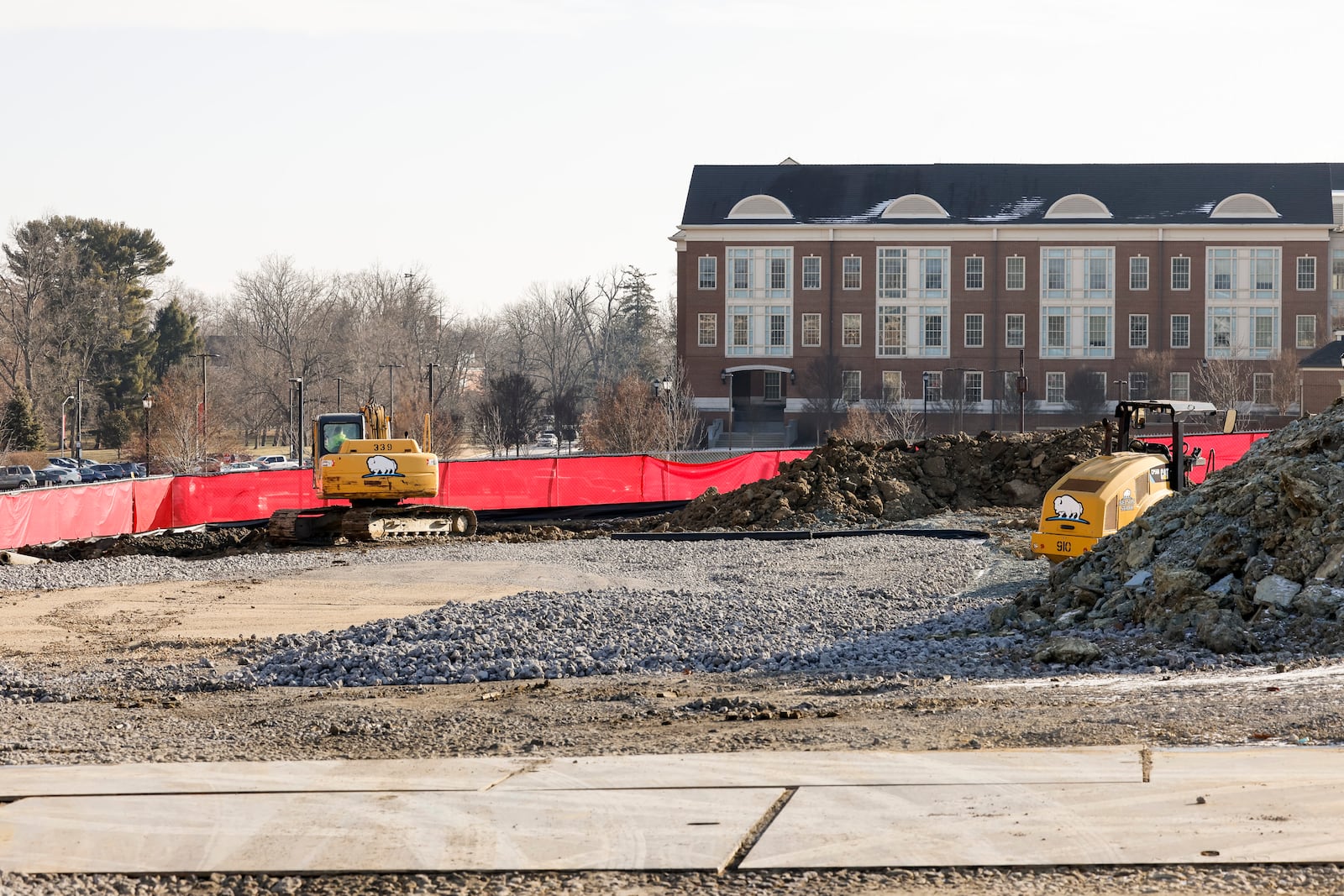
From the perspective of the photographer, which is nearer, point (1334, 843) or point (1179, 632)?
point (1334, 843)

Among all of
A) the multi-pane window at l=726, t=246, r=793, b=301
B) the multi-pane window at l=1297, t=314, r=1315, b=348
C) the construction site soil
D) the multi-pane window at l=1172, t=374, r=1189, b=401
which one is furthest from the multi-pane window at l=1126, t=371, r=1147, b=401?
the construction site soil

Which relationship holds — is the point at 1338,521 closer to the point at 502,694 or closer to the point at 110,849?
the point at 502,694

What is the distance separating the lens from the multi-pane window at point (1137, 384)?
89.1m

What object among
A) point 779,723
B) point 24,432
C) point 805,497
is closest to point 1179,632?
point 779,723

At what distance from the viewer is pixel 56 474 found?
2778 inches

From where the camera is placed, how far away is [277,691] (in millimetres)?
12758

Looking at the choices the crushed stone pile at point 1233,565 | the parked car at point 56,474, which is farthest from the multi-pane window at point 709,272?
the crushed stone pile at point 1233,565

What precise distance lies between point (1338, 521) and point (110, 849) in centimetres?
1157

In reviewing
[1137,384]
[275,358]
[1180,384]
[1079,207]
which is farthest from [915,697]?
[275,358]

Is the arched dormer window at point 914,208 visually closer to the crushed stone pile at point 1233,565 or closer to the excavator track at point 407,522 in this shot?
the excavator track at point 407,522

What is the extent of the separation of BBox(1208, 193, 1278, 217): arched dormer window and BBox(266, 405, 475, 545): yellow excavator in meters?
72.9

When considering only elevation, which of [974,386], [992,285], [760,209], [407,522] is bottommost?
[407,522]

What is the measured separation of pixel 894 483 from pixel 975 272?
6285 cm

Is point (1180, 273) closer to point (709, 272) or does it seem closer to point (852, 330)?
point (852, 330)
